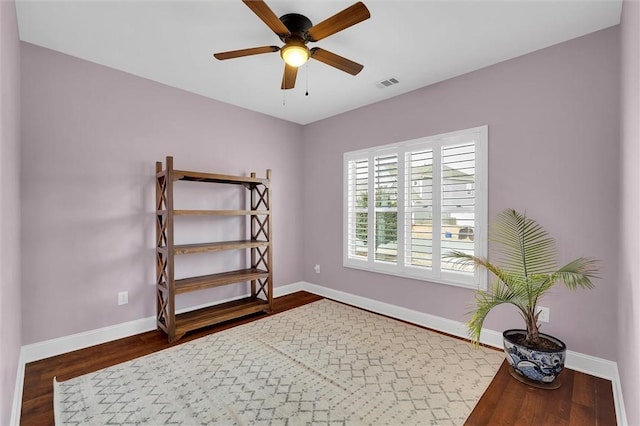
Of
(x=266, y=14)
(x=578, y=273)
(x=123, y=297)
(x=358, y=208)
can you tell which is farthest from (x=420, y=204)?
(x=123, y=297)

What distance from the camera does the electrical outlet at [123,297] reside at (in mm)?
2991

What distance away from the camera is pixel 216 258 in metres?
3.73

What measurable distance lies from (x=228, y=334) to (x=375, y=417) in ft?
5.89

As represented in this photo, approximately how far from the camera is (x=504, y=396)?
206cm

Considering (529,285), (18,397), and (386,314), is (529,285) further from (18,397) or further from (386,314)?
(18,397)

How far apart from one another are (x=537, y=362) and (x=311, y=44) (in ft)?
9.99

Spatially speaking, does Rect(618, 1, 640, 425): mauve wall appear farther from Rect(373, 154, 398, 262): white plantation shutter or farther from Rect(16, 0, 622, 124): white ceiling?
Rect(373, 154, 398, 262): white plantation shutter

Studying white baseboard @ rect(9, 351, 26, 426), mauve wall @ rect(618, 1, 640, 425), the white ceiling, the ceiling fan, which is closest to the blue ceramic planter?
mauve wall @ rect(618, 1, 640, 425)

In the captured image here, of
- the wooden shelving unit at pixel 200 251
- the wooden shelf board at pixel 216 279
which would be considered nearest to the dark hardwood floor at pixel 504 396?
the wooden shelving unit at pixel 200 251

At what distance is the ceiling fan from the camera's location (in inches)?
69.7

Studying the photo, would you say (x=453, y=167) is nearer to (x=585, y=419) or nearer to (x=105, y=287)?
(x=585, y=419)

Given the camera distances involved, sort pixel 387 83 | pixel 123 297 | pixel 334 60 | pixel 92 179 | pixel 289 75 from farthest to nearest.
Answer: pixel 387 83
pixel 123 297
pixel 92 179
pixel 289 75
pixel 334 60

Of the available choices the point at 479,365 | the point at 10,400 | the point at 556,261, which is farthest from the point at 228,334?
the point at 556,261

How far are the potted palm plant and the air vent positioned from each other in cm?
179
